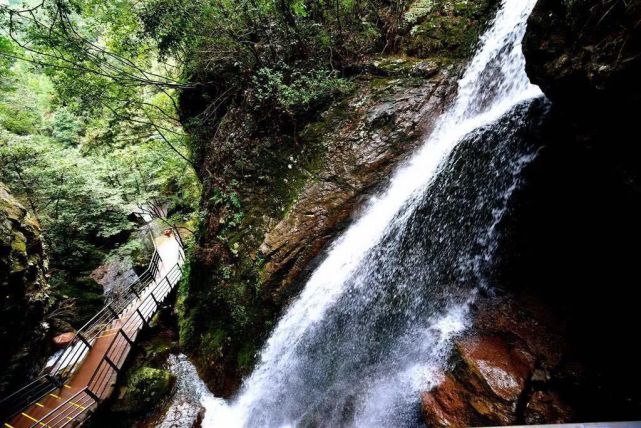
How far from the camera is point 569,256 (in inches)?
173

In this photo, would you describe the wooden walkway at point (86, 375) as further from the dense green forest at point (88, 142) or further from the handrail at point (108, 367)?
the dense green forest at point (88, 142)

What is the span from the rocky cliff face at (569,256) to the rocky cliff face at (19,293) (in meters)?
8.95

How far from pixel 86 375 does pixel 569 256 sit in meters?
11.6

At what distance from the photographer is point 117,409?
6.94 metres

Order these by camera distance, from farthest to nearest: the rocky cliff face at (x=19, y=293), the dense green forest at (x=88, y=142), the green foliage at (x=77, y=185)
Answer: the green foliage at (x=77, y=185)
the dense green forest at (x=88, y=142)
the rocky cliff face at (x=19, y=293)

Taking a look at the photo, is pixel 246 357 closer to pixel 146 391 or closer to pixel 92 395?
pixel 146 391

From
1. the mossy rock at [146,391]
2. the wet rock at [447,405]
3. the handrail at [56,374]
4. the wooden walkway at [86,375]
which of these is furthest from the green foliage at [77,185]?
the wet rock at [447,405]

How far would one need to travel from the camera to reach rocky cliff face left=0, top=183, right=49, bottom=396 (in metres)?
6.54

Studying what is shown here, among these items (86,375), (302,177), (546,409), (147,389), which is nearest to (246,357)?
(147,389)

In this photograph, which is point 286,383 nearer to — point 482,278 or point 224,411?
point 224,411

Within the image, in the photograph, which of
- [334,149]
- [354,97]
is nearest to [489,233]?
[334,149]

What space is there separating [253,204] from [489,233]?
5076 mm

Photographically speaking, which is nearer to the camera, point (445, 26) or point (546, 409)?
point (546, 409)

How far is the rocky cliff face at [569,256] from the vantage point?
2592 millimetres
